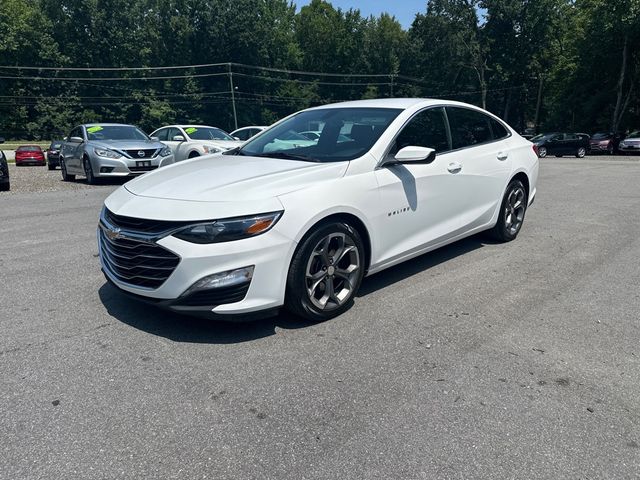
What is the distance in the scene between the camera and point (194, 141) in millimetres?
13773

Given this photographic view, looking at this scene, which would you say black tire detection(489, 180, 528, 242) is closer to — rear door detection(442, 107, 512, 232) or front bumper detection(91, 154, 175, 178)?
rear door detection(442, 107, 512, 232)

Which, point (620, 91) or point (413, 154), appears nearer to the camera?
point (413, 154)

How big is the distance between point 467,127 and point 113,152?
9395mm

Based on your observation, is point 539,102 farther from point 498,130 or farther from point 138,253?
point 138,253

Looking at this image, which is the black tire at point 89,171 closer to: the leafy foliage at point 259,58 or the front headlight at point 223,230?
the front headlight at point 223,230

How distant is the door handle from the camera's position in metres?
4.75

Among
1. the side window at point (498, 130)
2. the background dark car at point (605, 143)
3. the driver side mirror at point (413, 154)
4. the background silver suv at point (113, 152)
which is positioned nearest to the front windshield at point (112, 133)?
the background silver suv at point (113, 152)

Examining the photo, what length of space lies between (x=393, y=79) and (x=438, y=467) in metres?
71.6

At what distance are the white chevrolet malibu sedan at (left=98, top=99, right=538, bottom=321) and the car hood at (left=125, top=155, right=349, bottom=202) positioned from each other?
0.04 feet

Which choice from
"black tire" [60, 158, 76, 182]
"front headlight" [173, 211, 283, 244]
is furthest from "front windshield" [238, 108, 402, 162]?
"black tire" [60, 158, 76, 182]

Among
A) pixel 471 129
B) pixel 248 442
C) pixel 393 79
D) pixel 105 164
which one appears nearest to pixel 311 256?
pixel 248 442

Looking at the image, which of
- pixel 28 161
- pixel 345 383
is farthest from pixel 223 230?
pixel 28 161

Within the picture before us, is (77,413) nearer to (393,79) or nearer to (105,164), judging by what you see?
(105,164)

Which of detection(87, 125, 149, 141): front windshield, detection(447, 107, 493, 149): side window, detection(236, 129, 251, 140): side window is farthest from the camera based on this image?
detection(236, 129, 251, 140): side window
